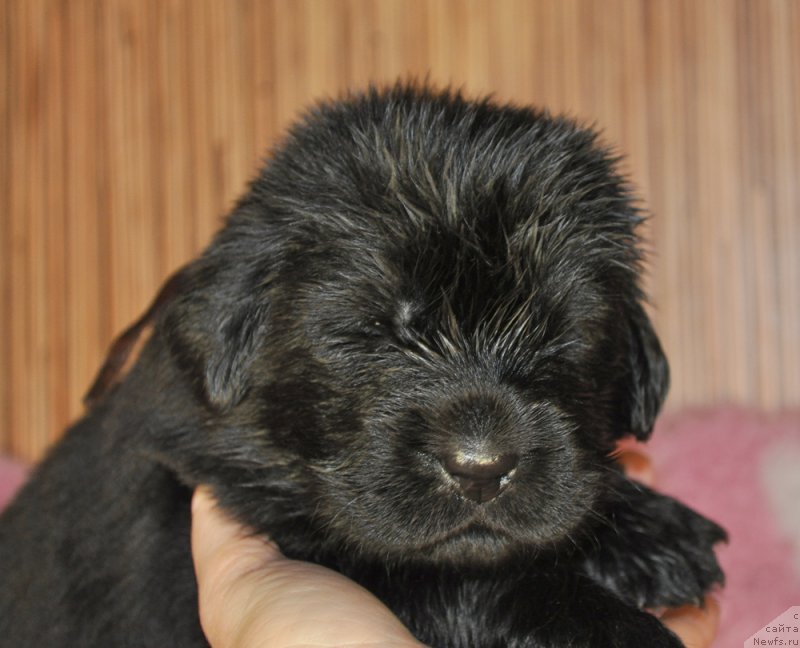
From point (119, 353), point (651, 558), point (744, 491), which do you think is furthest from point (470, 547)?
point (744, 491)

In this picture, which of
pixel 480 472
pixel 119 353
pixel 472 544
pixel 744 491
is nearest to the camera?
pixel 480 472

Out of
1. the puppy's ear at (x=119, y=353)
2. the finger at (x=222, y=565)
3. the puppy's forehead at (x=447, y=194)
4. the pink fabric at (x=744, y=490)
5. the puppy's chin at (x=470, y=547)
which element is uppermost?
the puppy's forehead at (x=447, y=194)

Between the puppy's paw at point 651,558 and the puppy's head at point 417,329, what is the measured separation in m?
0.18

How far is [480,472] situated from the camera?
1444mm

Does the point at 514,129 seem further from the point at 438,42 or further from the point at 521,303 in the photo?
the point at 438,42

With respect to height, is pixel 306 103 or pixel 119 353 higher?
pixel 306 103

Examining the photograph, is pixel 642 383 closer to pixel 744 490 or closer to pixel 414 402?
pixel 414 402

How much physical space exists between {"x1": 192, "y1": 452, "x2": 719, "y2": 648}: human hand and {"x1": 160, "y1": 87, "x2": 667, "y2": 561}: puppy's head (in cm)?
7

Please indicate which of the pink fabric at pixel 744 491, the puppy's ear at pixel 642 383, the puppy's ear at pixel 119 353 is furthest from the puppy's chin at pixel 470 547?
the pink fabric at pixel 744 491

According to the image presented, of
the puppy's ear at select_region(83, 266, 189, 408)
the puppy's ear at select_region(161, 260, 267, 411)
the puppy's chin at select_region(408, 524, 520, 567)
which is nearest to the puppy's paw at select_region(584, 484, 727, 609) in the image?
the puppy's chin at select_region(408, 524, 520, 567)

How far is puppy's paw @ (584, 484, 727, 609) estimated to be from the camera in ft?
6.03

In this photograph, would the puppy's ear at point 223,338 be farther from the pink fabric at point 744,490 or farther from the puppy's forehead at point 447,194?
the pink fabric at point 744,490

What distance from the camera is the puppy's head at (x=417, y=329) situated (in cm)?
153

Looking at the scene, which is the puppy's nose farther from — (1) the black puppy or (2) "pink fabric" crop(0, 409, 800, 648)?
(2) "pink fabric" crop(0, 409, 800, 648)
